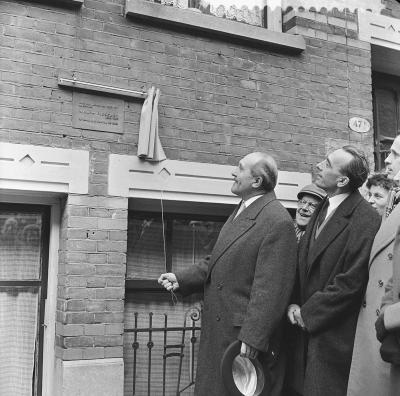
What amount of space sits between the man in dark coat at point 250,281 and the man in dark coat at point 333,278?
12cm

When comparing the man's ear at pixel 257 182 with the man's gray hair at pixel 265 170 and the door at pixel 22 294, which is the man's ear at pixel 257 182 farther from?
the door at pixel 22 294

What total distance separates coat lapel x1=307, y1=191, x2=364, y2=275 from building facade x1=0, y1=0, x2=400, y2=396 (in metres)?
1.60

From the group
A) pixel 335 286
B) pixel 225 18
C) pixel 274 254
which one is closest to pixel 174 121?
pixel 225 18

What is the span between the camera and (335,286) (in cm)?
277

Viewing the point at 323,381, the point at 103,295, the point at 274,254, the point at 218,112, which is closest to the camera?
the point at 323,381

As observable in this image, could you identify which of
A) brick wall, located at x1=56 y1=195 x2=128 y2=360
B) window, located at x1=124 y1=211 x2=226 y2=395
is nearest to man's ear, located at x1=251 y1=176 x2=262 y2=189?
brick wall, located at x1=56 y1=195 x2=128 y2=360

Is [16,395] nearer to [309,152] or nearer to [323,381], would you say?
[323,381]

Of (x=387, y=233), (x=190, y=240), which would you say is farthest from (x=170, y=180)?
(x=387, y=233)

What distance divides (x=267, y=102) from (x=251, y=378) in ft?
8.56

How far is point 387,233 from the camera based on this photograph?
2.51 m

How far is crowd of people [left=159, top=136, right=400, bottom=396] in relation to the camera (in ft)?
8.94

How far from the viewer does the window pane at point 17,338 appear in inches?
163

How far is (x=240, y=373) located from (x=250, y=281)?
0.49 meters

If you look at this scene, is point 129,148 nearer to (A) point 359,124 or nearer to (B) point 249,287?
(B) point 249,287
